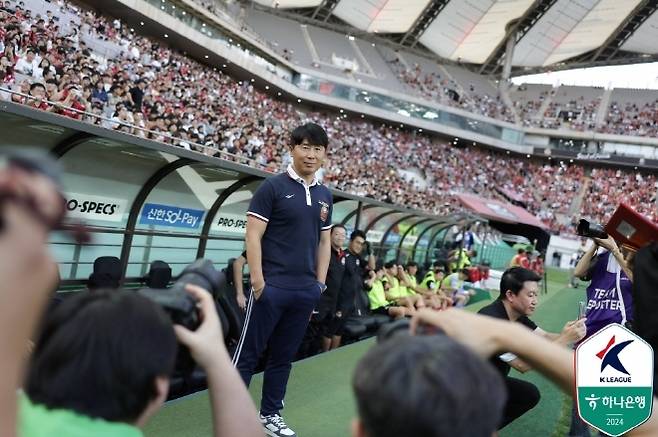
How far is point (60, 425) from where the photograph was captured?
0.94 metres

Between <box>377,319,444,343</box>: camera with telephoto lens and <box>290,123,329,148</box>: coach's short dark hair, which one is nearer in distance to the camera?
<box>377,319,444,343</box>: camera with telephoto lens

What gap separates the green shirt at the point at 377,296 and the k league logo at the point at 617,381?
5831 mm

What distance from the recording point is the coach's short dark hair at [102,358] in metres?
0.95

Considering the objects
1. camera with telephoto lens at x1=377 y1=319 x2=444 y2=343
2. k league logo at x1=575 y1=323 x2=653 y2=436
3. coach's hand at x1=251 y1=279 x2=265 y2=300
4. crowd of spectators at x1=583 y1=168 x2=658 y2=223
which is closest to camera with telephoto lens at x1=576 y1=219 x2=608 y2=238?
k league logo at x1=575 y1=323 x2=653 y2=436

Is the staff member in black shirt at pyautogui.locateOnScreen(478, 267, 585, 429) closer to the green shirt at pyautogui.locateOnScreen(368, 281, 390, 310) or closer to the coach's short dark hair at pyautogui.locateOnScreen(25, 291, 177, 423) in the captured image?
the coach's short dark hair at pyautogui.locateOnScreen(25, 291, 177, 423)

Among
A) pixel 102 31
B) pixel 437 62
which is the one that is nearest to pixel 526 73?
pixel 437 62


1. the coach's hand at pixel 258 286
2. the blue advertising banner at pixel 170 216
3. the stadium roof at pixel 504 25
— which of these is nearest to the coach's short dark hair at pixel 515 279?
the coach's hand at pixel 258 286

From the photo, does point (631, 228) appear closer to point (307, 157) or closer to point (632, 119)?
point (307, 157)

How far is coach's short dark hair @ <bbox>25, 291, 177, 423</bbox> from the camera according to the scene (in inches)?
37.5

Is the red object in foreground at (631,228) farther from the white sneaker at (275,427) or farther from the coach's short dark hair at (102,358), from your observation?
the white sneaker at (275,427)

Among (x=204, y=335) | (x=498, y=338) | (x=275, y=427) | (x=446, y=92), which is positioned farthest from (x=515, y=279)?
(x=446, y=92)

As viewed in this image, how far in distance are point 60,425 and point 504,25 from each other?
51637 mm

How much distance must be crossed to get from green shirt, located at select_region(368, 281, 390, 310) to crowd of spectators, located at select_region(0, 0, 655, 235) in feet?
7.72

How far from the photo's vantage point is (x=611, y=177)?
44219 mm
